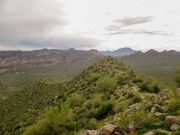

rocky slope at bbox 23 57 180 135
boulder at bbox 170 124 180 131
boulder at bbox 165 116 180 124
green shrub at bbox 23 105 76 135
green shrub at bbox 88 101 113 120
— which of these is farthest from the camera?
green shrub at bbox 88 101 113 120

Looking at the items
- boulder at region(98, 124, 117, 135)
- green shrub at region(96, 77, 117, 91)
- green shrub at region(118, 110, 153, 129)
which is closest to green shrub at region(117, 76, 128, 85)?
green shrub at region(96, 77, 117, 91)

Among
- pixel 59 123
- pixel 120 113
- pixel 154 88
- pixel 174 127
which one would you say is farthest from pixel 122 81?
pixel 174 127

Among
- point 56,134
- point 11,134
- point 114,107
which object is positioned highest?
point 114,107

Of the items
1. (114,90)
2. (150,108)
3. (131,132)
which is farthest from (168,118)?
(114,90)

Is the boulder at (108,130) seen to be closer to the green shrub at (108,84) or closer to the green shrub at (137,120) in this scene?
the green shrub at (137,120)

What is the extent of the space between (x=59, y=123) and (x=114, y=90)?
22099 mm

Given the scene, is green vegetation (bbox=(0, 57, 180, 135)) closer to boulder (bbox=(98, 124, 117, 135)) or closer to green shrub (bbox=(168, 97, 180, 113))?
green shrub (bbox=(168, 97, 180, 113))

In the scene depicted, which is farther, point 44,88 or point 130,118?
point 44,88

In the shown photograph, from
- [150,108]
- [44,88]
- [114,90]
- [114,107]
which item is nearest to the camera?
[150,108]

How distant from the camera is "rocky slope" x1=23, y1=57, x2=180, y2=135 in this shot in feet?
104

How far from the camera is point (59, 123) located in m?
50.0

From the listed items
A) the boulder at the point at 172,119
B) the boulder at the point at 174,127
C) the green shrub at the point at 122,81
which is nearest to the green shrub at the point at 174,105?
the boulder at the point at 172,119

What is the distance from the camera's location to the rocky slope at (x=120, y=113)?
3155 cm

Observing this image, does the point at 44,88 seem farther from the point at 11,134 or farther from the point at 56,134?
the point at 56,134
